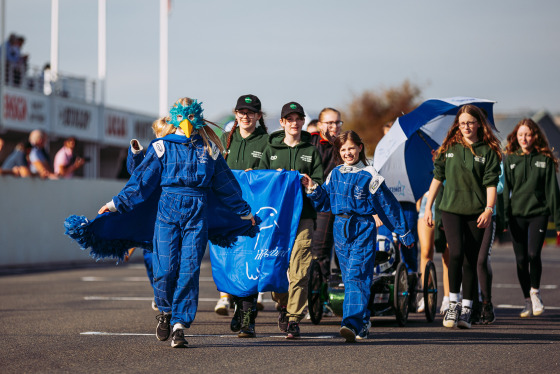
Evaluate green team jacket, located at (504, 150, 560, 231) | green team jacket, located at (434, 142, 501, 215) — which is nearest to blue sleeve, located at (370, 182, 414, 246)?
green team jacket, located at (434, 142, 501, 215)

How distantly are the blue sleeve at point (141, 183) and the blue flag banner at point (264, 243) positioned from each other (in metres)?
1.34

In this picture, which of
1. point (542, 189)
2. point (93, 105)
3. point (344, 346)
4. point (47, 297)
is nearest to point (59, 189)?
point (47, 297)

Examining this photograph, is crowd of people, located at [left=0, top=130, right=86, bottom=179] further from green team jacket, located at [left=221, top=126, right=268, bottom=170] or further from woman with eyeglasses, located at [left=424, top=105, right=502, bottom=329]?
woman with eyeglasses, located at [left=424, top=105, right=502, bottom=329]

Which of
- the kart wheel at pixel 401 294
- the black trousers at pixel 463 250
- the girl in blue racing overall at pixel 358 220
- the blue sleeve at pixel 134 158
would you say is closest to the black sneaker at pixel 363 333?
the girl in blue racing overall at pixel 358 220

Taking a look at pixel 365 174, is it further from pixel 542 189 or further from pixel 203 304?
pixel 203 304

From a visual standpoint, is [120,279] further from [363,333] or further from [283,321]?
[363,333]

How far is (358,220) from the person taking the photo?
8.48 metres

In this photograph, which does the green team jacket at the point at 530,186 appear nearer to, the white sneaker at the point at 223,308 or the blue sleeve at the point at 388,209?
the blue sleeve at the point at 388,209

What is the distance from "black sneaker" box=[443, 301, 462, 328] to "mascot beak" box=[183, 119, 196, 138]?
10.6 ft

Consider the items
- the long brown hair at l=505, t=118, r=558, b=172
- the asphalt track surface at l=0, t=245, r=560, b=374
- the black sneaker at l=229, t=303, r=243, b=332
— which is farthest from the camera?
the long brown hair at l=505, t=118, r=558, b=172

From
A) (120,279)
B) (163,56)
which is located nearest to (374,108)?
(163,56)

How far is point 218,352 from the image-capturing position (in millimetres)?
7441

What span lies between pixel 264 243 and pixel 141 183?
1.48 meters

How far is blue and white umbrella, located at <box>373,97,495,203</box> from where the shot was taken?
1038 cm
